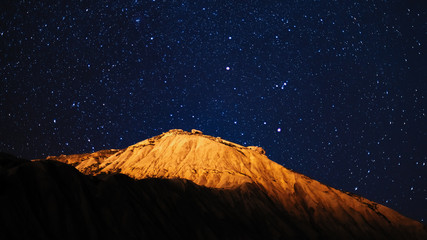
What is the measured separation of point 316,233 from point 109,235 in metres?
36.1

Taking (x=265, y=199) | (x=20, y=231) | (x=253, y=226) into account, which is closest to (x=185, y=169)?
(x=265, y=199)

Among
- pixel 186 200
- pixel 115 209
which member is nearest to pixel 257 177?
pixel 186 200

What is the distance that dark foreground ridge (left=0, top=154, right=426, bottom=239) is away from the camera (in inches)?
696

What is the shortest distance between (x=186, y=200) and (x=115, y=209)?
13.9 meters

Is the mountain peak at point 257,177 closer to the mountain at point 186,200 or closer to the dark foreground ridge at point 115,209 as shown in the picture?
the mountain at point 186,200

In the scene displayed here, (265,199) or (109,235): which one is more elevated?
(265,199)

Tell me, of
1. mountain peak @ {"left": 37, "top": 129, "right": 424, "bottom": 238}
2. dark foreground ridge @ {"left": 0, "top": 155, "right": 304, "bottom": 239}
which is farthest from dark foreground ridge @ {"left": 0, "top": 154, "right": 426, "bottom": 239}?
mountain peak @ {"left": 37, "top": 129, "right": 424, "bottom": 238}

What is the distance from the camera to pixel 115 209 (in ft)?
78.0

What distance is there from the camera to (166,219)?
28875 millimetres

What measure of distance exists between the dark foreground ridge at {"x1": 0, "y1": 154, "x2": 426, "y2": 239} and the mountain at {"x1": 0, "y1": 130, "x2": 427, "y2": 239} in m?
0.08

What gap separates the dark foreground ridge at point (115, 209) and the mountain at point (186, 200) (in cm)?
8

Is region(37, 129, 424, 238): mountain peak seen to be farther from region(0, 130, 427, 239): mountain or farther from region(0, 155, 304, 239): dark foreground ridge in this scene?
region(0, 155, 304, 239): dark foreground ridge

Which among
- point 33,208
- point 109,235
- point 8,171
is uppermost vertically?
point 8,171

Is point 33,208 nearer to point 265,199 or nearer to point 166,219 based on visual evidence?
point 166,219
